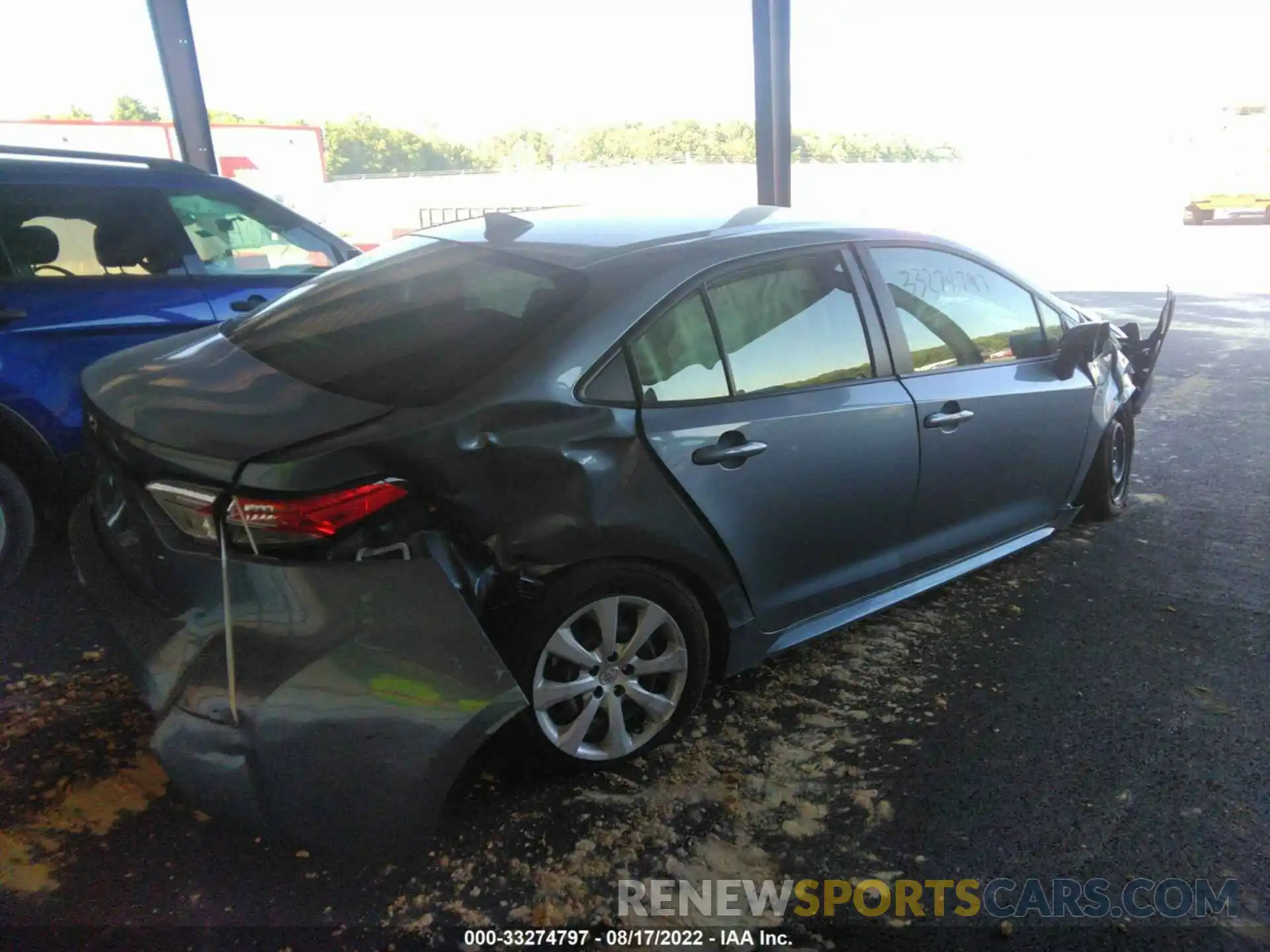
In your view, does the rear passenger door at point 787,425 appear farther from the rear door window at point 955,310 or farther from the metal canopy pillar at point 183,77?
the metal canopy pillar at point 183,77

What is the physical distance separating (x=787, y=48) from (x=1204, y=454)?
4.18 metres

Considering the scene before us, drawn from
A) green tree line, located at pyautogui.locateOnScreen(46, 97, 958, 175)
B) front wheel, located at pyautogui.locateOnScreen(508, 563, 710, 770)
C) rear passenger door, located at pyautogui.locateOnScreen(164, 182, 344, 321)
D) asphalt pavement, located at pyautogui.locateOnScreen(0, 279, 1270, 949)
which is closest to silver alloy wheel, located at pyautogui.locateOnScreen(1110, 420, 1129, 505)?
asphalt pavement, located at pyautogui.locateOnScreen(0, 279, 1270, 949)

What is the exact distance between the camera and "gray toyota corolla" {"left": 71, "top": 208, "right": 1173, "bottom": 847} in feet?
6.59

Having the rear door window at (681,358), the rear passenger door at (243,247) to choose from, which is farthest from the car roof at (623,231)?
the rear passenger door at (243,247)

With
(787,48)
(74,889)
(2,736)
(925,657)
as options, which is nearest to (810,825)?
(925,657)

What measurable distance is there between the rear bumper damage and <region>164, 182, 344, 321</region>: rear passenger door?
2.39m

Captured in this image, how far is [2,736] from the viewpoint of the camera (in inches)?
105

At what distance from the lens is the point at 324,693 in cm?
200

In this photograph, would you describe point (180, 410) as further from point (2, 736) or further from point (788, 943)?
point (788, 943)

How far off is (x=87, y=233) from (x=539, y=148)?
381 inches

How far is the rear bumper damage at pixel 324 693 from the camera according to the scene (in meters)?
1.99

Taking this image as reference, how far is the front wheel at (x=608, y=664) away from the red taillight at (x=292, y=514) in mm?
499

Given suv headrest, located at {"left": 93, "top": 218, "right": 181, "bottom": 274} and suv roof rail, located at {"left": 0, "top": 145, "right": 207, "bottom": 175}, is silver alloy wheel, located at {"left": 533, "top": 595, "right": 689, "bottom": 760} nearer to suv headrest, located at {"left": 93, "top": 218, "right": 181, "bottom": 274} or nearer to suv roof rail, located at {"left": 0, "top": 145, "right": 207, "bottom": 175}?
suv headrest, located at {"left": 93, "top": 218, "right": 181, "bottom": 274}

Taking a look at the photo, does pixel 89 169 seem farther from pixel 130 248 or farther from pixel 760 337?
pixel 760 337
